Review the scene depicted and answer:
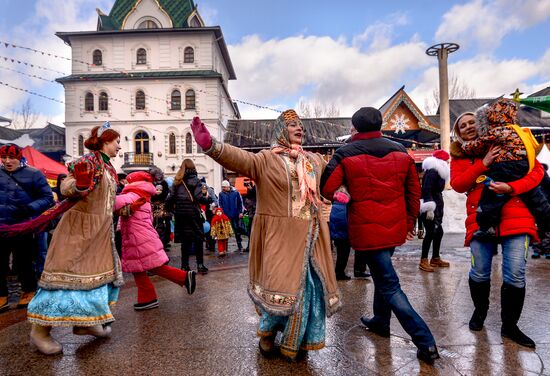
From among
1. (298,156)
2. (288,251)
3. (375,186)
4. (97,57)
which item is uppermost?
(97,57)

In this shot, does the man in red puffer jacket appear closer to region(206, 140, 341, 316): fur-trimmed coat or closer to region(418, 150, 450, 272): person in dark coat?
region(206, 140, 341, 316): fur-trimmed coat

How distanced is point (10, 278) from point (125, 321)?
4160 mm

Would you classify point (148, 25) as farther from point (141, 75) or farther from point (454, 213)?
point (454, 213)

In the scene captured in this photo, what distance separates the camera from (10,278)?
680cm

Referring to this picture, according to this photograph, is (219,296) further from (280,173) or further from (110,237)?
(280,173)

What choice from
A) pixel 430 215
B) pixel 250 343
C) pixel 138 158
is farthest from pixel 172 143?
pixel 250 343

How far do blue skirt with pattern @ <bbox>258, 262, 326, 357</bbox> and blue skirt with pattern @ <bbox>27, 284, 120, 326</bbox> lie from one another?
1290 millimetres

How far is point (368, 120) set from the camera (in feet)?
9.96

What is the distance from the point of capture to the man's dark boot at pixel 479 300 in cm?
333

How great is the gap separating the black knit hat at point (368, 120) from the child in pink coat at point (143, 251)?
2.12 meters

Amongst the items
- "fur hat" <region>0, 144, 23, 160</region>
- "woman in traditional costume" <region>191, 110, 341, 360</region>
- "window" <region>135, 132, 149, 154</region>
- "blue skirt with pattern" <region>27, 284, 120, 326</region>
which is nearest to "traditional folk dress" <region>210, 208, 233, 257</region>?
"fur hat" <region>0, 144, 23, 160</region>

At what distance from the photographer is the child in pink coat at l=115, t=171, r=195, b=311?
3.99 meters

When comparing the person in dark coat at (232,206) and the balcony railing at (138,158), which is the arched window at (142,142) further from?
the person in dark coat at (232,206)

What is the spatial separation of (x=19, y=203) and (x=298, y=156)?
3.63 m
